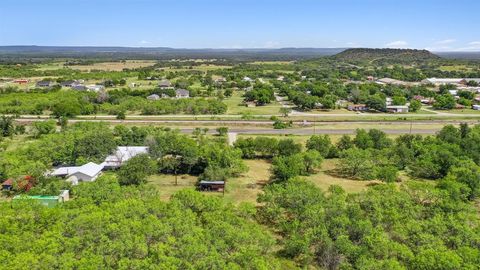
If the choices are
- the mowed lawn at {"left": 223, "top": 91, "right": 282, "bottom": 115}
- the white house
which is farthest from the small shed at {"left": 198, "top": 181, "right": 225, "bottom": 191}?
the mowed lawn at {"left": 223, "top": 91, "right": 282, "bottom": 115}

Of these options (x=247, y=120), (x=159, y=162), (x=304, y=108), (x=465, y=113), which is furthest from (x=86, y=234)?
(x=465, y=113)

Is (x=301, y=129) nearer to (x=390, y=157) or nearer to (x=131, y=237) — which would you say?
(x=390, y=157)

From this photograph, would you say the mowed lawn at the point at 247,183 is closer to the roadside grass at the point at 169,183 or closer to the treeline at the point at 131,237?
the roadside grass at the point at 169,183

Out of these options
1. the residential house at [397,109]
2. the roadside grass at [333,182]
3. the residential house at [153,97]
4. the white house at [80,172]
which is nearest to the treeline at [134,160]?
the white house at [80,172]

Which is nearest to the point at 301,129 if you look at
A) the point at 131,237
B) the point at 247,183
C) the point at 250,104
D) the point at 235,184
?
the point at 247,183

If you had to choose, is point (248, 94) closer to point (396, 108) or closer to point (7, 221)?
point (396, 108)

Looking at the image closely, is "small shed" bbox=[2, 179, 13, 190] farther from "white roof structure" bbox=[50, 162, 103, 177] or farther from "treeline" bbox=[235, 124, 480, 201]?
"treeline" bbox=[235, 124, 480, 201]
